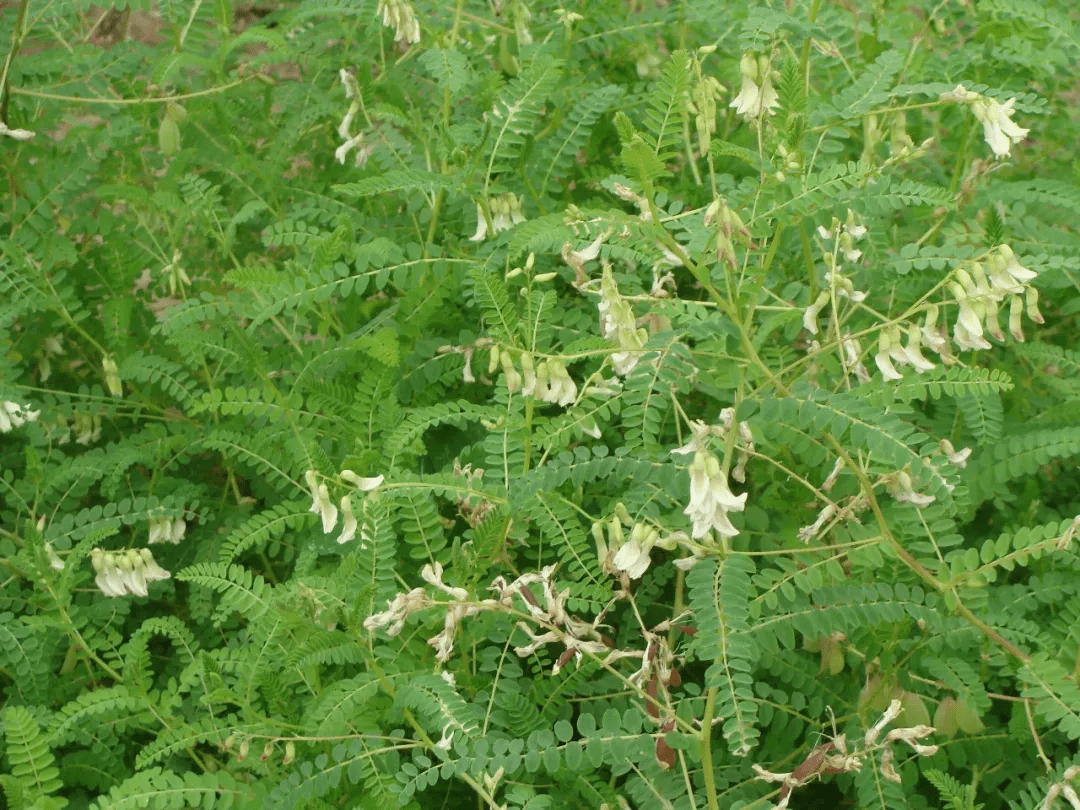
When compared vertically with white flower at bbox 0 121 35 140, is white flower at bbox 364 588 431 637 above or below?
below

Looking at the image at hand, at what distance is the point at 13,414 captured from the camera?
2.49 m

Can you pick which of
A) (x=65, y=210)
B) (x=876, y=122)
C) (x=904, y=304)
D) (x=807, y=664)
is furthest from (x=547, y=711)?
(x=65, y=210)

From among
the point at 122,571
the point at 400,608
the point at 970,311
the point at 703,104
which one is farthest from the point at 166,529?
the point at 970,311

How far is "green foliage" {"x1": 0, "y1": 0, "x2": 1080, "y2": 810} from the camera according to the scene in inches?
65.9

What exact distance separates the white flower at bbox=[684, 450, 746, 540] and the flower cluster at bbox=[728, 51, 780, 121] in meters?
0.60

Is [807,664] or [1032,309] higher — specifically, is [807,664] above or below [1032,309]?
below

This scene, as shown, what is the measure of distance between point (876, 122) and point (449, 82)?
829 mm

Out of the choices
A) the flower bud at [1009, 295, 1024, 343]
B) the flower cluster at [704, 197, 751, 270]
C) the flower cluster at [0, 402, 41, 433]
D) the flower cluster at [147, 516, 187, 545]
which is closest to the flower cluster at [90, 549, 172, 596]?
the flower cluster at [147, 516, 187, 545]

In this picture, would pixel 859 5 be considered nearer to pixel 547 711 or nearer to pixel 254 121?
pixel 254 121

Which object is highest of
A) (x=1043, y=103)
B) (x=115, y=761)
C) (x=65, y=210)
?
(x=1043, y=103)

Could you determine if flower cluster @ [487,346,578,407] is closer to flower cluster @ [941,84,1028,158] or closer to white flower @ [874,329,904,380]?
white flower @ [874,329,904,380]

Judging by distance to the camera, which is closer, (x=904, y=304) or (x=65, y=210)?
(x=904, y=304)

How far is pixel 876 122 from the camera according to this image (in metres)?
2.27

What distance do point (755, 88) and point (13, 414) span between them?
1.67 meters
